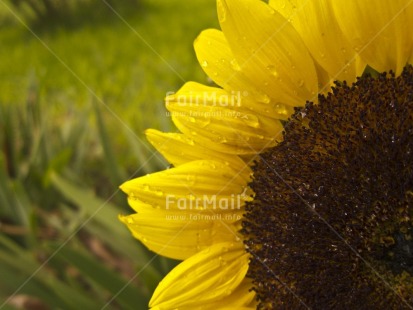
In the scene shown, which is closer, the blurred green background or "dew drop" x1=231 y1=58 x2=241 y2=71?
"dew drop" x1=231 y1=58 x2=241 y2=71

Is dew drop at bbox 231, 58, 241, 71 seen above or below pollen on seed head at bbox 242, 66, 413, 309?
above

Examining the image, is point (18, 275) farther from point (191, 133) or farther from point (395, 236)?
point (395, 236)

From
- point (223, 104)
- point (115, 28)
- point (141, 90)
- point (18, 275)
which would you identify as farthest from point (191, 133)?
point (115, 28)

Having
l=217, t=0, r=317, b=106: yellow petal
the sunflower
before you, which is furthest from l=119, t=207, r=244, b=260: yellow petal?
l=217, t=0, r=317, b=106: yellow petal

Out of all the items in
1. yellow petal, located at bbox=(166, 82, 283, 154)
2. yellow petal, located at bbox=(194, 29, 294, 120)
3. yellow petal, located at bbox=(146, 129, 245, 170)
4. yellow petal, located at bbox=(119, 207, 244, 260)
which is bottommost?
yellow petal, located at bbox=(119, 207, 244, 260)

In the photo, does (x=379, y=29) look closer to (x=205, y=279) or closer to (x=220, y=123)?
(x=220, y=123)

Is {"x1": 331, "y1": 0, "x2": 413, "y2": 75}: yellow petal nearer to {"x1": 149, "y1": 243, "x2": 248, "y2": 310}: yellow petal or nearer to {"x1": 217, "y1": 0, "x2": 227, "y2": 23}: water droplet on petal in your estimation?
{"x1": 217, "y1": 0, "x2": 227, "y2": 23}: water droplet on petal
